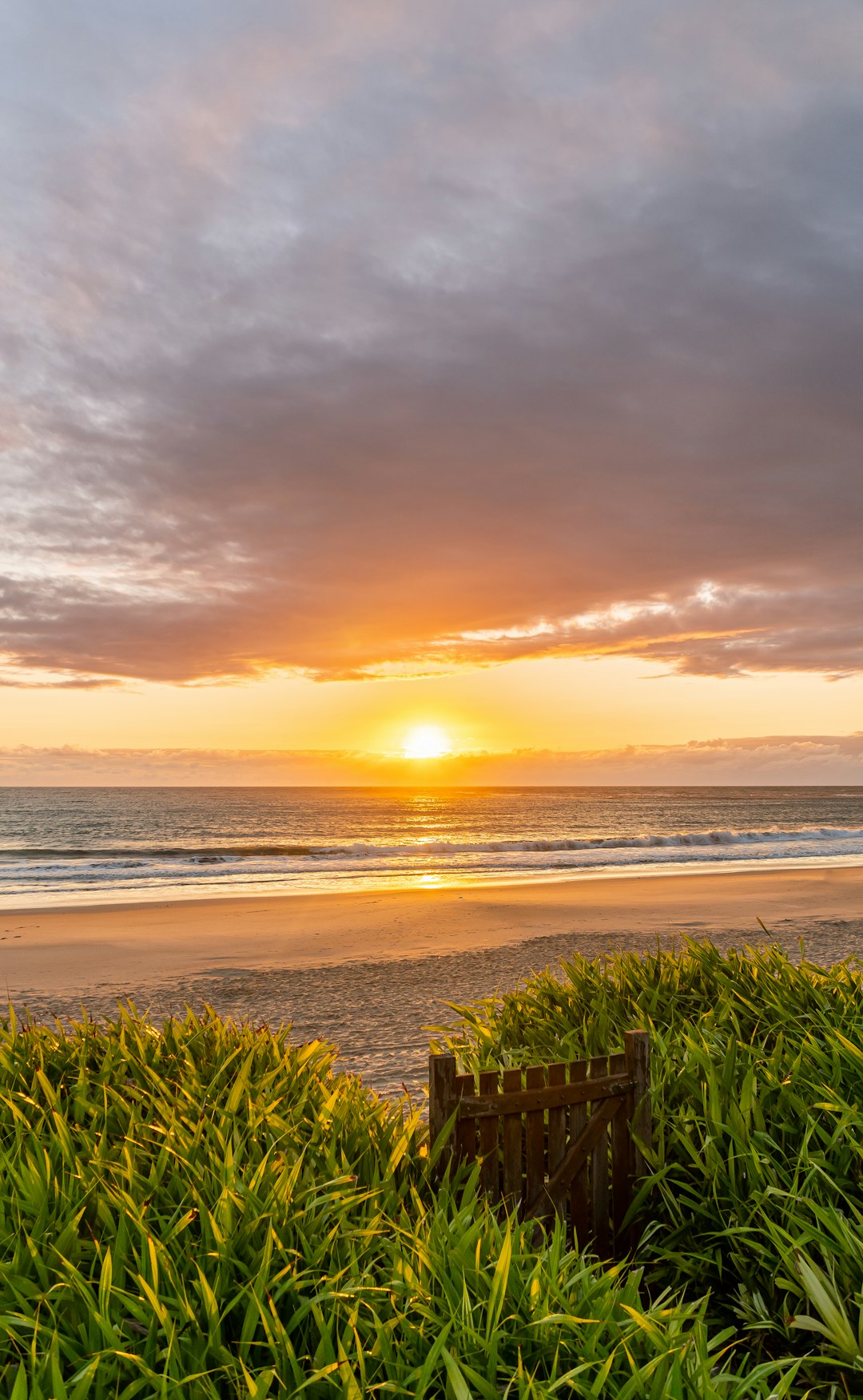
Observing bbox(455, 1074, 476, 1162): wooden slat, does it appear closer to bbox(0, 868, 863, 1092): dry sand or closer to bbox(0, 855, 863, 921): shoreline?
bbox(0, 868, 863, 1092): dry sand

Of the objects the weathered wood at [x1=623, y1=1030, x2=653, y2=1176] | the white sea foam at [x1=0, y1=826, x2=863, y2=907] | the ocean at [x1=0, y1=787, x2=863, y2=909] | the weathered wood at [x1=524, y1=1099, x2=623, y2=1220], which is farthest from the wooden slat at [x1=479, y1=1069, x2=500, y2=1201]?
the white sea foam at [x1=0, y1=826, x2=863, y2=907]

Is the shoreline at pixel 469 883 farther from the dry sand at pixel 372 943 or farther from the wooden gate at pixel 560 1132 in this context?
the wooden gate at pixel 560 1132

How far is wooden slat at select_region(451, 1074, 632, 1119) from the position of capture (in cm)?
431

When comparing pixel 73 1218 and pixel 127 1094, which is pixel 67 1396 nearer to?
pixel 73 1218

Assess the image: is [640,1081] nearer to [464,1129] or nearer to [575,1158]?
[575,1158]

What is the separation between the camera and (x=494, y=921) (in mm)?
18391

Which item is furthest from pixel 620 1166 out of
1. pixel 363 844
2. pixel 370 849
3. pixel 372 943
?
pixel 363 844

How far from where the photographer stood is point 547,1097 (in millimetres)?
4441

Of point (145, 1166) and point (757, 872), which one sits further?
point (757, 872)

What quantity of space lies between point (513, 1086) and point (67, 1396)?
2.53 metres

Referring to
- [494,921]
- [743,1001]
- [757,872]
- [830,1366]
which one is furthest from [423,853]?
[830,1366]

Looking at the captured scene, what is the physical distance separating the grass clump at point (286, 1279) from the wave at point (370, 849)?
32609mm

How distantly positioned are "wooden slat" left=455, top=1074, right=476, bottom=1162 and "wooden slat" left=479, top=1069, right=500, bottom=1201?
0.14 ft

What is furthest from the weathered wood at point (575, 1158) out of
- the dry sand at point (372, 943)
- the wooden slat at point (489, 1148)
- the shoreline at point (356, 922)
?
the shoreline at point (356, 922)
